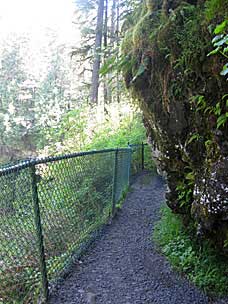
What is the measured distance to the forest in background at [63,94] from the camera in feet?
37.8

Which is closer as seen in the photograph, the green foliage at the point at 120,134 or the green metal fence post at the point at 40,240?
the green metal fence post at the point at 40,240

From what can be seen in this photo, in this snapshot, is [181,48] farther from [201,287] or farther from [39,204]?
→ [201,287]

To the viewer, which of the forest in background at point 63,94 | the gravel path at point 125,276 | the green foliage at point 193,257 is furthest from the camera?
the forest in background at point 63,94

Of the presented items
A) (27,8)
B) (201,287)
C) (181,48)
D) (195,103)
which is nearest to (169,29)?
(181,48)

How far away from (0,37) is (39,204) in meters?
25.5

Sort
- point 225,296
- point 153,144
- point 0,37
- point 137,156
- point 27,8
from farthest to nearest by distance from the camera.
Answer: point 27,8
point 0,37
point 137,156
point 153,144
point 225,296

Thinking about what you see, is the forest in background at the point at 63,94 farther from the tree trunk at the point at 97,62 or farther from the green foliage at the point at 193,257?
the green foliage at the point at 193,257

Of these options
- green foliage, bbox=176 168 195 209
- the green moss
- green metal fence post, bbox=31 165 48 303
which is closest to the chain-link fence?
green metal fence post, bbox=31 165 48 303

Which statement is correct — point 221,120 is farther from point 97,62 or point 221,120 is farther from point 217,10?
point 97,62

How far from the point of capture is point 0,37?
25.2 m

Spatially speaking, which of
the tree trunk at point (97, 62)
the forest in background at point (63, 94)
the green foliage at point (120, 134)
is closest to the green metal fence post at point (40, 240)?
the forest in background at point (63, 94)

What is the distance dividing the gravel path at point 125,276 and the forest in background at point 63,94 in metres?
2.54

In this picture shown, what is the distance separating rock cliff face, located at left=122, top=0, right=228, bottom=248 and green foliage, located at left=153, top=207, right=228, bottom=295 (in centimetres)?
36

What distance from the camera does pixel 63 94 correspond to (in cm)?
2453
